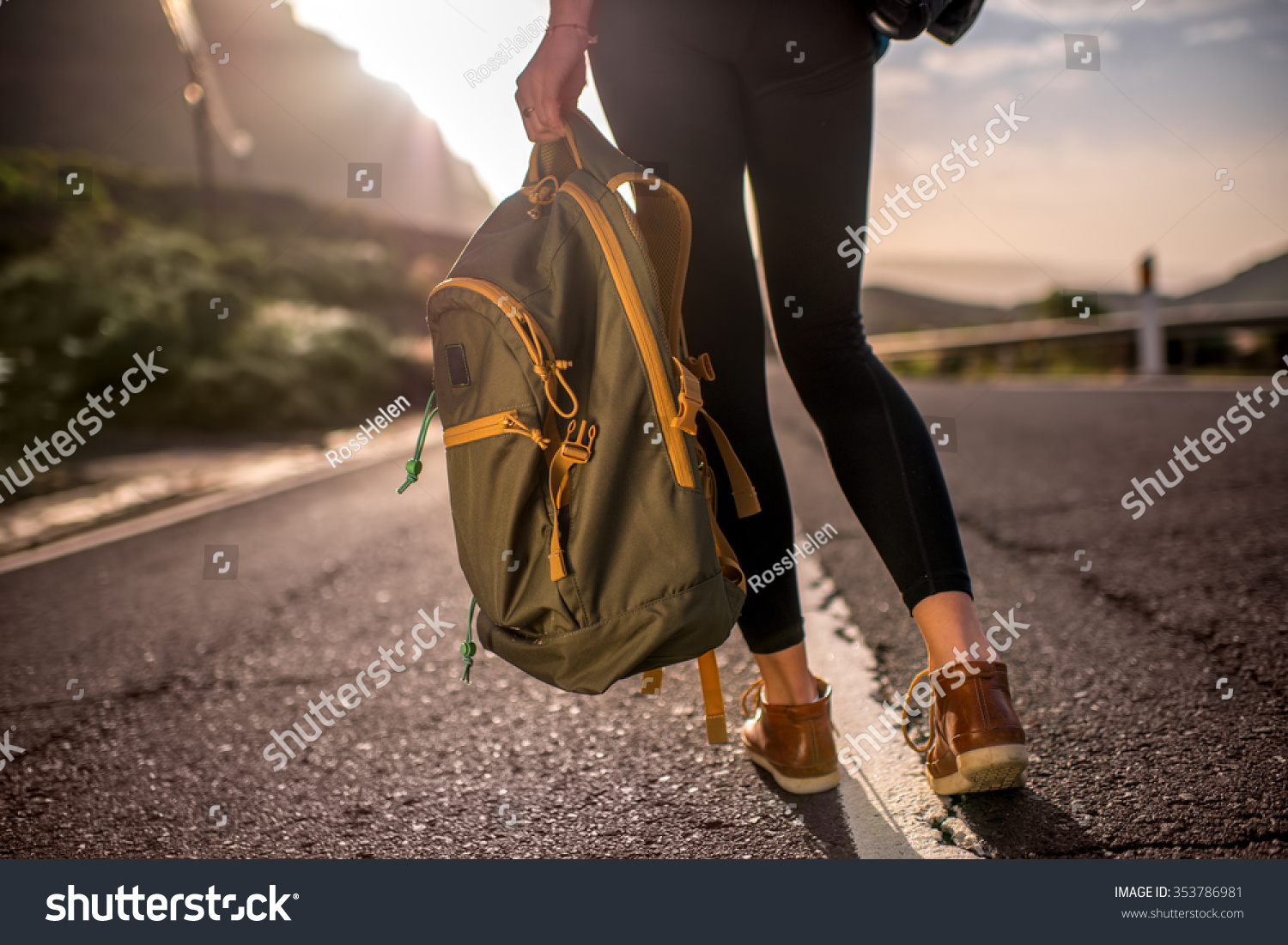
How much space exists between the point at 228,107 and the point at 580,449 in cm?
3899

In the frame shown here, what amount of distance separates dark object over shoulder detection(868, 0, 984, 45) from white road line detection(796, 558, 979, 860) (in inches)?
50.7

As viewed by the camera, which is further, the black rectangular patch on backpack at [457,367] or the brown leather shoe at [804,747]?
the brown leather shoe at [804,747]

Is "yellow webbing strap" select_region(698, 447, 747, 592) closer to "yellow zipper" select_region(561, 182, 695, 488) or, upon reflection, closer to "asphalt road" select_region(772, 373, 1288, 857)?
"yellow zipper" select_region(561, 182, 695, 488)

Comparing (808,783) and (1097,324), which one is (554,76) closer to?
(808,783)

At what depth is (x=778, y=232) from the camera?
1.52 metres

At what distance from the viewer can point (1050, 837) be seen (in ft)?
4.42

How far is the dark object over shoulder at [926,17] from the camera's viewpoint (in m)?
1.37

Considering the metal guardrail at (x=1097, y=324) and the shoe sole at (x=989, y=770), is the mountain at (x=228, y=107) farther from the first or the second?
the shoe sole at (x=989, y=770)

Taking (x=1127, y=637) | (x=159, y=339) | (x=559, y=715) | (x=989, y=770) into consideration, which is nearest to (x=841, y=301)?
(x=989, y=770)

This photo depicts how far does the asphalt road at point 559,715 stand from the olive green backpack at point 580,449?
0.41 metres

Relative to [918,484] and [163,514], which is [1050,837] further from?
[163,514]

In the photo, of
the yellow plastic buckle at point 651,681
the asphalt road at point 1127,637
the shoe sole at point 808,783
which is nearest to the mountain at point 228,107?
the asphalt road at point 1127,637

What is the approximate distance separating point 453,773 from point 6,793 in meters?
0.88

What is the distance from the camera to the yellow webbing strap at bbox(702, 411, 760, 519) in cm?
148
